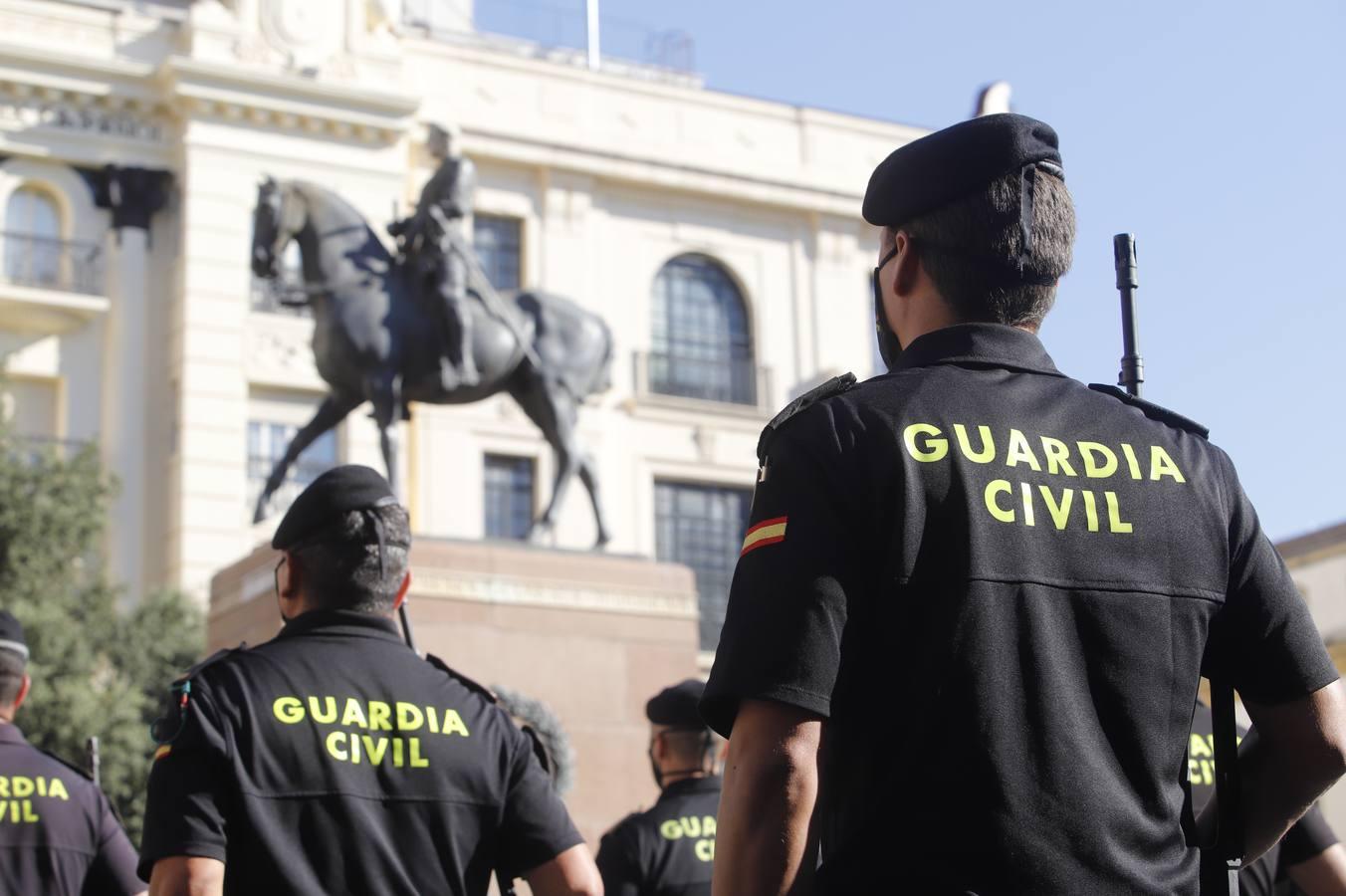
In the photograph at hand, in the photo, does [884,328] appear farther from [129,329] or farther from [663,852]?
[129,329]

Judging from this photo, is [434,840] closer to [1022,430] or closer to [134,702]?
[1022,430]

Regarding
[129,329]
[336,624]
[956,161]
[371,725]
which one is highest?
[129,329]

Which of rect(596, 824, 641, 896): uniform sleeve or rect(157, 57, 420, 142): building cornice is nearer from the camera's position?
rect(596, 824, 641, 896): uniform sleeve

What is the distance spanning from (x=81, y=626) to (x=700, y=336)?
13.5 meters

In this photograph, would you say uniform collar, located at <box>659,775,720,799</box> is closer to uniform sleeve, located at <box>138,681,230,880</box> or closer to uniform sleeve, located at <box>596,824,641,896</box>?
uniform sleeve, located at <box>596,824,641,896</box>

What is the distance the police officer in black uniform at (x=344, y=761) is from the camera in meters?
3.87

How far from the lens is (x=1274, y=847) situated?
502 cm

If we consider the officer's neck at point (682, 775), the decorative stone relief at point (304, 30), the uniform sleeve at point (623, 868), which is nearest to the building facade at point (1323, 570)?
the decorative stone relief at point (304, 30)

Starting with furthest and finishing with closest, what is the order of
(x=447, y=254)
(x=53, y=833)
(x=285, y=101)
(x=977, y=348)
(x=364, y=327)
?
(x=285, y=101)
(x=447, y=254)
(x=364, y=327)
(x=53, y=833)
(x=977, y=348)

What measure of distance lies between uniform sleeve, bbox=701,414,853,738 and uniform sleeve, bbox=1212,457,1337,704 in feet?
2.14

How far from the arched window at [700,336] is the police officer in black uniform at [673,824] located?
1099 inches

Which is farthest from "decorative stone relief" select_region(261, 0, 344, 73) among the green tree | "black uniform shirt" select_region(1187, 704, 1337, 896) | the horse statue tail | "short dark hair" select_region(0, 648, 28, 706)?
"black uniform shirt" select_region(1187, 704, 1337, 896)

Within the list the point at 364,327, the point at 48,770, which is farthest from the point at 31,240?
the point at 48,770

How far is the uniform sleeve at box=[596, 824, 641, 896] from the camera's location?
6621 millimetres
